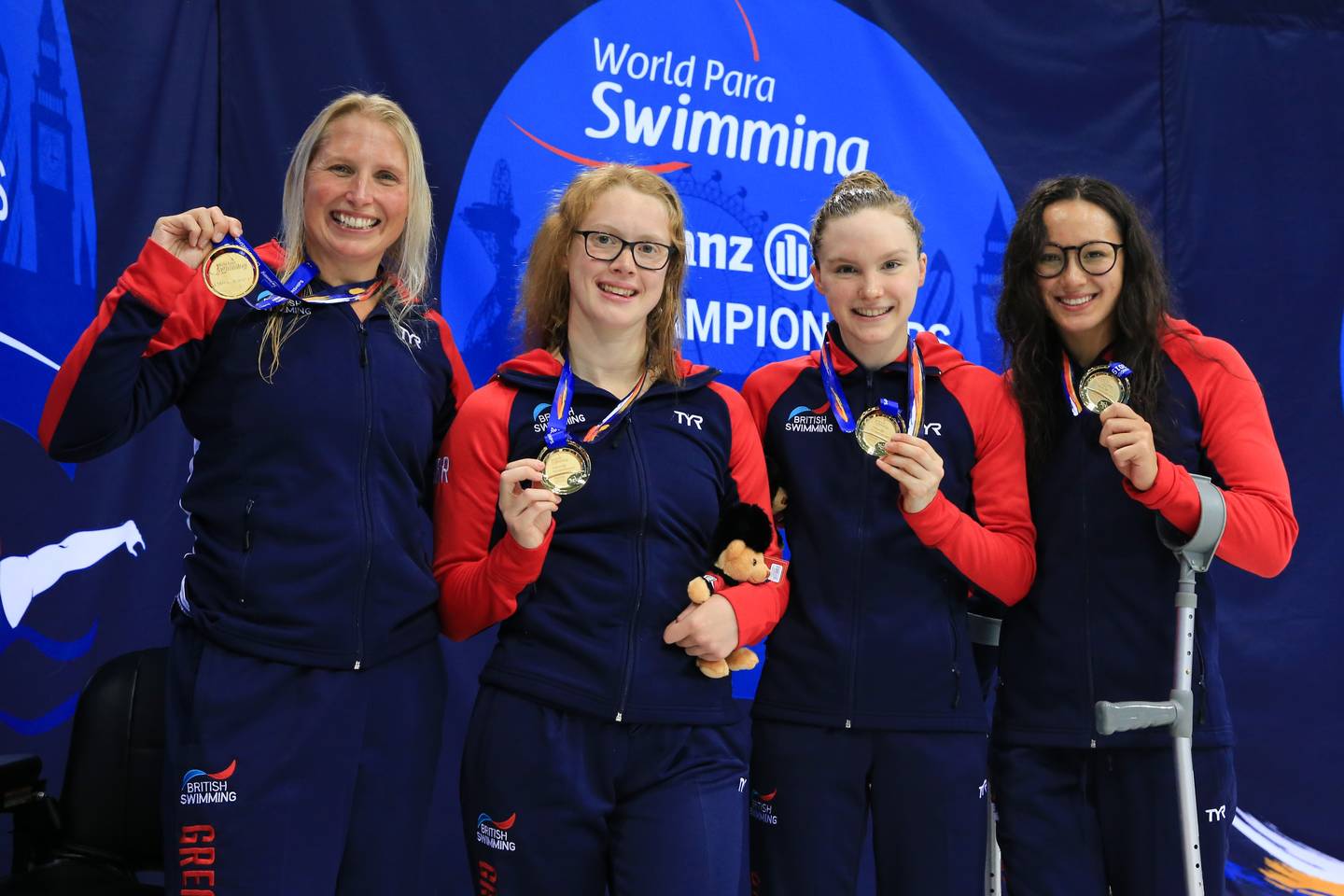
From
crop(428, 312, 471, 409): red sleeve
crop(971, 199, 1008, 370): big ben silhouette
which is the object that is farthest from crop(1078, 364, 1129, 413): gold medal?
crop(971, 199, 1008, 370): big ben silhouette

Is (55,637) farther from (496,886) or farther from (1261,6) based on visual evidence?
(1261,6)

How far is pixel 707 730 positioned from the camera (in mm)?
2354

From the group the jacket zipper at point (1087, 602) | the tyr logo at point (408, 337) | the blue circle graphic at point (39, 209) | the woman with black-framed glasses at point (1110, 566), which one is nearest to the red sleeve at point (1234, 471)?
the woman with black-framed glasses at point (1110, 566)

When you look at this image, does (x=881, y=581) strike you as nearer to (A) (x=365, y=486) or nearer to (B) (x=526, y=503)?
(B) (x=526, y=503)

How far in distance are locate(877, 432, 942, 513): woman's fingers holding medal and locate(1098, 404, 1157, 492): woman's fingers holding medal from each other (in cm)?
34

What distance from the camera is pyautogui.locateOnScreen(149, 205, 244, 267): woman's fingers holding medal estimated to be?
2234 mm

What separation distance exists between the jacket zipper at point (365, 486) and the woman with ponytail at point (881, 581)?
0.86m

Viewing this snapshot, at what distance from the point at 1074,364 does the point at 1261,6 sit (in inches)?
118

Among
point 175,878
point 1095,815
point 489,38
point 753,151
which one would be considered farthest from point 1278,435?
point 175,878

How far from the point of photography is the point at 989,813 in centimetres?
260

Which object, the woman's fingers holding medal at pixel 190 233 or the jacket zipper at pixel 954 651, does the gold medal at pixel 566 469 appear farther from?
the jacket zipper at pixel 954 651

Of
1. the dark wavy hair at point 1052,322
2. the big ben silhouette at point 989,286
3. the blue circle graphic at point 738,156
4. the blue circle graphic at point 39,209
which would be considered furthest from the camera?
the big ben silhouette at point 989,286

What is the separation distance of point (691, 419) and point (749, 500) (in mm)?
210

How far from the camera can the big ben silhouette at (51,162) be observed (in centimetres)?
330
